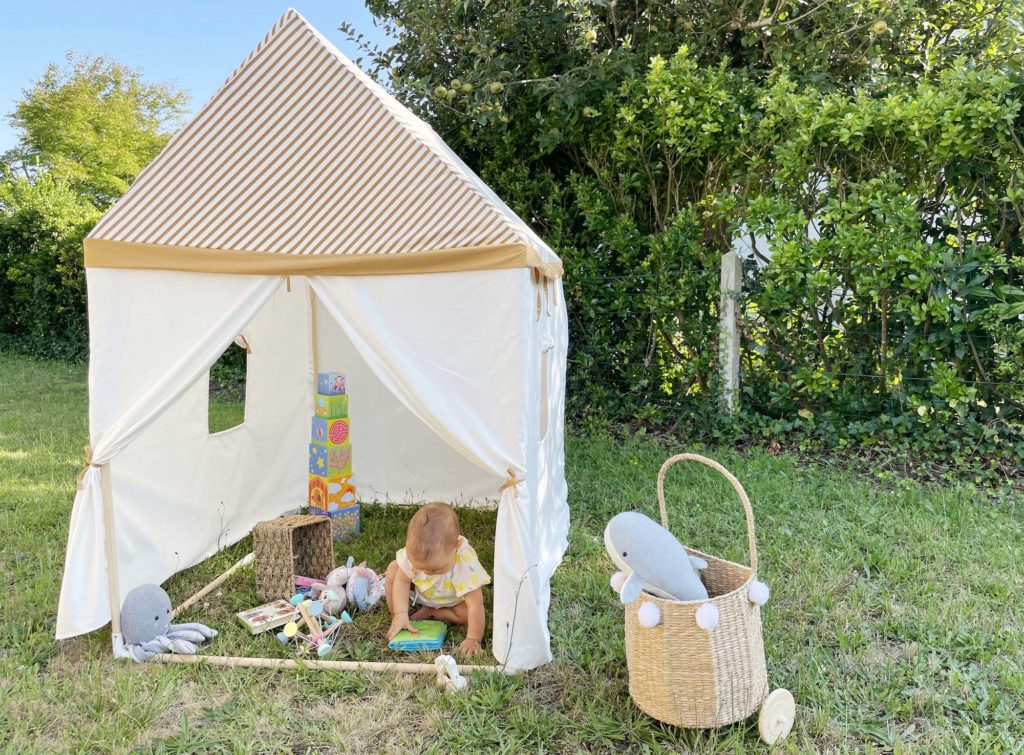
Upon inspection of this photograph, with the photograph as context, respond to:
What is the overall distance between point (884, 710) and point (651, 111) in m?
4.82

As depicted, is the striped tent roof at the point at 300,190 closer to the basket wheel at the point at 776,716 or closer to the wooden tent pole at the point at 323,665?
the wooden tent pole at the point at 323,665

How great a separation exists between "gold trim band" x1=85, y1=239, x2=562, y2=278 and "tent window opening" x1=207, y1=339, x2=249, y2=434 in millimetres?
4127

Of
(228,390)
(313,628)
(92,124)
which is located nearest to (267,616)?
(313,628)

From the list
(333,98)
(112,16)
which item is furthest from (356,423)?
(112,16)

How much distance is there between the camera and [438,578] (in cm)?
312

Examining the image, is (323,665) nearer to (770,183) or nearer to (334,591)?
(334,591)

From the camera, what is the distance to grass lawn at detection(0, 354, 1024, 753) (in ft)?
7.99

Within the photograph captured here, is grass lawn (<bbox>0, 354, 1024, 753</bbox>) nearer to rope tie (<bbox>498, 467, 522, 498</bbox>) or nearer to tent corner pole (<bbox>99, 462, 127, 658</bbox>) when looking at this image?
tent corner pole (<bbox>99, 462, 127, 658</bbox>)

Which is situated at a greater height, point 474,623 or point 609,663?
point 474,623

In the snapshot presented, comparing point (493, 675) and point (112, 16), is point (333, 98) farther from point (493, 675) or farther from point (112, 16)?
point (112, 16)

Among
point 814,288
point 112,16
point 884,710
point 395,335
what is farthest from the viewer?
point 112,16

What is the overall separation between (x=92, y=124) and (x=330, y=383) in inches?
745

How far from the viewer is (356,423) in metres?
4.97

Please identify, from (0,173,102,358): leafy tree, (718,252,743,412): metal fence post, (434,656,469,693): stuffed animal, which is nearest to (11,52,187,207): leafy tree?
(0,173,102,358): leafy tree
